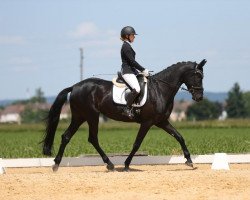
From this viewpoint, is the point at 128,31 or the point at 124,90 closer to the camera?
the point at 128,31

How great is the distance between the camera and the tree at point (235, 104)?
379 ft

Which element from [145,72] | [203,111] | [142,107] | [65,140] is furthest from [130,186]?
[203,111]

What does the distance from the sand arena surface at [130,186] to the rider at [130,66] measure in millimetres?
2008

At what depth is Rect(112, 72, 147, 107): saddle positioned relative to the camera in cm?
1294

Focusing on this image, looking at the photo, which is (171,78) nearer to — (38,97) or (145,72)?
(145,72)

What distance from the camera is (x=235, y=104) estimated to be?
118250mm

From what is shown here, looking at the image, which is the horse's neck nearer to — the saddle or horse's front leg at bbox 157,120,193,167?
the saddle

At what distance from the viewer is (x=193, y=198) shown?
30.8 ft

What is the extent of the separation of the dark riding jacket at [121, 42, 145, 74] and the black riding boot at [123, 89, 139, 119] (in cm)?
45

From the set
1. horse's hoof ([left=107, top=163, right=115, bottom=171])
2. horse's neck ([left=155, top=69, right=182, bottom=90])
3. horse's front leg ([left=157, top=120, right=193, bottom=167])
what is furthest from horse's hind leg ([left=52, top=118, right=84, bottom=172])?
horse's neck ([left=155, top=69, right=182, bottom=90])

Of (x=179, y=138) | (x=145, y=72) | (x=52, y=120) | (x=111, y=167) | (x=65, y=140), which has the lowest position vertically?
(x=111, y=167)

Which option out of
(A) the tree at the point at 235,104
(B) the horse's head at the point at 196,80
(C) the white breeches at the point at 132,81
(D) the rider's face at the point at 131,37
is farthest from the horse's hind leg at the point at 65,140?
(A) the tree at the point at 235,104

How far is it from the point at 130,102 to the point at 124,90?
0.36 m

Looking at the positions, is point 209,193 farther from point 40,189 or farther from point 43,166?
point 43,166
